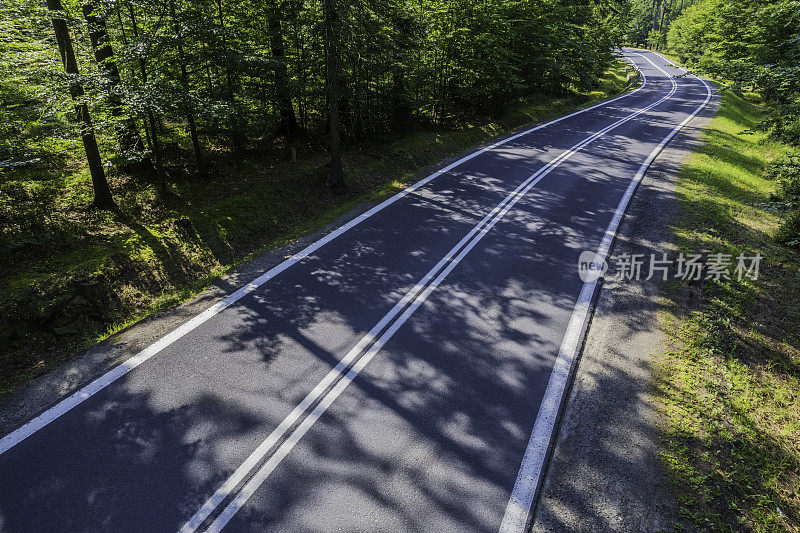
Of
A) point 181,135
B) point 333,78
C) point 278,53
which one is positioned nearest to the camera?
point 333,78

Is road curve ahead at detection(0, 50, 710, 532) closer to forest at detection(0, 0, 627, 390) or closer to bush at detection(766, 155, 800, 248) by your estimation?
forest at detection(0, 0, 627, 390)

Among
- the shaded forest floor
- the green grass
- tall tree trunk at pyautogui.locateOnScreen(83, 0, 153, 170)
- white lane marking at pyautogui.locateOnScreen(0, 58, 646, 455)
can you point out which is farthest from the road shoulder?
tall tree trunk at pyautogui.locateOnScreen(83, 0, 153, 170)

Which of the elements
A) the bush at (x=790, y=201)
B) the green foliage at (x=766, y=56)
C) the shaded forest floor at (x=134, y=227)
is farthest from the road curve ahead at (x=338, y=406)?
the green foliage at (x=766, y=56)

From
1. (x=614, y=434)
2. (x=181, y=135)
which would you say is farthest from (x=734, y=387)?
(x=181, y=135)

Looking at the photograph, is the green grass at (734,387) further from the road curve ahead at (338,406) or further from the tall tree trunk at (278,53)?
the tall tree trunk at (278,53)

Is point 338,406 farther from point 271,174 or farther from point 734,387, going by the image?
point 271,174

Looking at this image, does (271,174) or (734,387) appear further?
(271,174)
